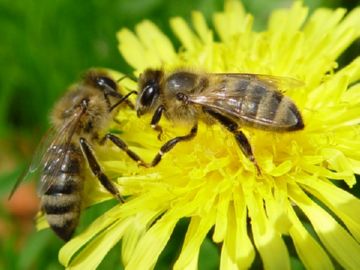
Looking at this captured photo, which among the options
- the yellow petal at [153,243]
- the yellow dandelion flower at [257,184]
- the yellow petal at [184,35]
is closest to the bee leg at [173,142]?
the yellow dandelion flower at [257,184]

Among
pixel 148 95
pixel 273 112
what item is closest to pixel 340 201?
pixel 273 112

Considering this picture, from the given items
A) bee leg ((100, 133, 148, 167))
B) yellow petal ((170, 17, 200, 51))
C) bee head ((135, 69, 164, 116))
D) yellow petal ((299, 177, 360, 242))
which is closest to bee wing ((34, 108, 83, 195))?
bee leg ((100, 133, 148, 167))

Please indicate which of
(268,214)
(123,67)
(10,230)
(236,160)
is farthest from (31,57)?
(268,214)

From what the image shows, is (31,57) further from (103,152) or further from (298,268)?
(298,268)

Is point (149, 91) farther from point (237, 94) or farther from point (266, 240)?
point (266, 240)

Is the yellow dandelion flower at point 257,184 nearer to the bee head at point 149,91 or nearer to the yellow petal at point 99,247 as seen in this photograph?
the yellow petal at point 99,247

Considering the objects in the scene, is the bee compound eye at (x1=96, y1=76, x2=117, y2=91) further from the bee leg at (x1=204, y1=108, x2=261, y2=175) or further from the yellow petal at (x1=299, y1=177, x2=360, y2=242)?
the yellow petal at (x1=299, y1=177, x2=360, y2=242)
